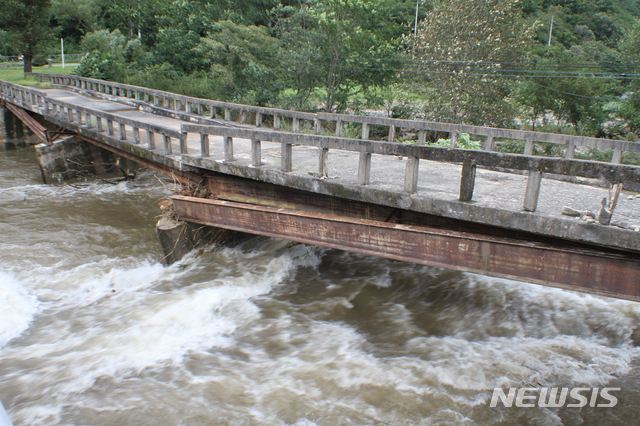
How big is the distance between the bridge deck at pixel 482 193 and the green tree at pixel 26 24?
2800 centimetres

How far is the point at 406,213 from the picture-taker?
6020mm

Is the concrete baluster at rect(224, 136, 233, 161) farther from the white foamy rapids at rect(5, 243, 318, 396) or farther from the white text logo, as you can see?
the white text logo

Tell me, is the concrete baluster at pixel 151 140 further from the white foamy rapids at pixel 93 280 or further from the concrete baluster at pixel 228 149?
the concrete baluster at pixel 228 149

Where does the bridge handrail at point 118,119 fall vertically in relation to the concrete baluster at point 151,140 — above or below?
above

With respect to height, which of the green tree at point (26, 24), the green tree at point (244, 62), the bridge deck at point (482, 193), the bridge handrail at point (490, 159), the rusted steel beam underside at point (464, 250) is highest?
the green tree at point (26, 24)

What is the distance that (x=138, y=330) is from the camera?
633 cm

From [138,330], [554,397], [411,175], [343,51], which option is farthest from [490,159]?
[343,51]

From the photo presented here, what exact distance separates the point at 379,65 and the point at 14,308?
19101 mm

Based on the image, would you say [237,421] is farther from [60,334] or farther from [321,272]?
[321,272]

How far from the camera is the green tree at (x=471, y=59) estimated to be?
66.1 feet

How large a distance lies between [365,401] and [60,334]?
4219 mm

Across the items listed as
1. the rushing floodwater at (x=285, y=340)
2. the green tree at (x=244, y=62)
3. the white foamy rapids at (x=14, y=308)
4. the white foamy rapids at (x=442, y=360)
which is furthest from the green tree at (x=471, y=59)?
the white foamy rapids at (x=14, y=308)

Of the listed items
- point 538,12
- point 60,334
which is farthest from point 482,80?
point 538,12

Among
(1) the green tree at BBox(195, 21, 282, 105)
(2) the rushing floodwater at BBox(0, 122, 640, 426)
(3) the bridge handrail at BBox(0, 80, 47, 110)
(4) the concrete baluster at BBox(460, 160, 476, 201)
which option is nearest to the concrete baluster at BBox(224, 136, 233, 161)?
(2) the rushing floodwater at BBox(0, 122, 640, 426)
